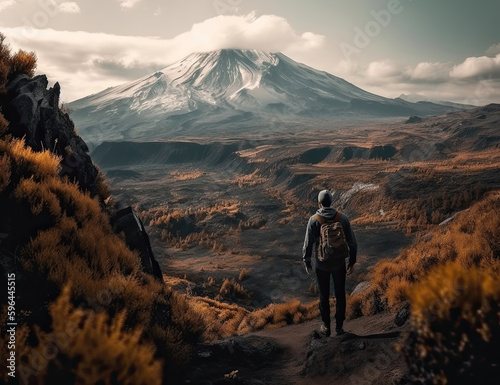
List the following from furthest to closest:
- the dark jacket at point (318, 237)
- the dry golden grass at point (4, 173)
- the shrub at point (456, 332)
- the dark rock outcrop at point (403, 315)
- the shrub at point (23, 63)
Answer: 1. the shrub at point (23, 63)
2. the dark rock outcrop at point (403, 315)
3. the dark jacket at point (318, 237)
4. the dry golden grass at point (4, 173)
5. the shrub at point (456, 332)

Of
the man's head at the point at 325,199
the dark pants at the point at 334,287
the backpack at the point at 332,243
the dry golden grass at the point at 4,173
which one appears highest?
the dry golden grass at the point at 4,173

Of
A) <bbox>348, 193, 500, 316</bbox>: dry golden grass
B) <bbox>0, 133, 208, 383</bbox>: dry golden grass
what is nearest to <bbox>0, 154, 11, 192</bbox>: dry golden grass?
<bbox>0, 133, 208, 383</bbox>: dry golden grass

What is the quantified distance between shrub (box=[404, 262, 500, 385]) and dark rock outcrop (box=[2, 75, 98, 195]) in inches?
264

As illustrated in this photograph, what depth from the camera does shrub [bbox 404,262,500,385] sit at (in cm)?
274

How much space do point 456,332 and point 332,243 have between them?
2.01 metres

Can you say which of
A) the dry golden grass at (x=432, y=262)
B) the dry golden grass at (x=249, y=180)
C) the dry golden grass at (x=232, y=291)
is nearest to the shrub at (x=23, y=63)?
the dry golden grass at (x=432, y=262)

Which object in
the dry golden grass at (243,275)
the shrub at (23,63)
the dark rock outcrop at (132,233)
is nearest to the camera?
the dark rock outcrop at (132,233)

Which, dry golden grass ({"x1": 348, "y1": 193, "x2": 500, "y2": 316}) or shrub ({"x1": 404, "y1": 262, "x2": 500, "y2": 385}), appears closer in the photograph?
shrub ({"x1": 404, "y1": 262, "x2": 500, "y2": 385})

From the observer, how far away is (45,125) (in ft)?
26.6

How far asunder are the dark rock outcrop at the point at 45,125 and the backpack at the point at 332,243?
5260 mm

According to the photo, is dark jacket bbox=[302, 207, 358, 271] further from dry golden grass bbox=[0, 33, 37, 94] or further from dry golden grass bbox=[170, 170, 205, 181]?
dry golden grass bbox=[170, 170, 205, 181]

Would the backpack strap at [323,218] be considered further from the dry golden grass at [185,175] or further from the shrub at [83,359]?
the dry golden grass at [185,175]

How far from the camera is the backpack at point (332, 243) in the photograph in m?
4.79

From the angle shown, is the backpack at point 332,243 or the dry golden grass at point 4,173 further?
the backpack at point 332,243
